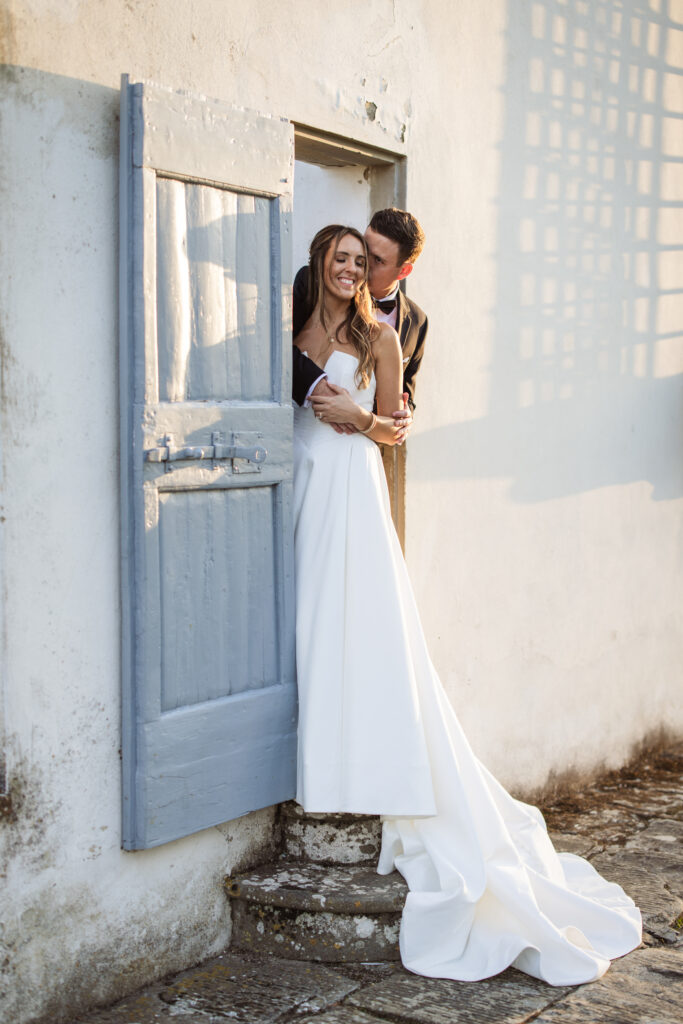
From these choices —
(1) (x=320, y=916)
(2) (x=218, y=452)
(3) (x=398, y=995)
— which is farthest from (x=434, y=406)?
(3) (x=398, y=995)

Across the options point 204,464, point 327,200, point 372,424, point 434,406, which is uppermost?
point 327,200

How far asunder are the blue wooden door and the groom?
159 mm

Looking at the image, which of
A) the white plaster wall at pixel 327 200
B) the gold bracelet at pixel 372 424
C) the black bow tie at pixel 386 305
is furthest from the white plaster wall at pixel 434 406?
the gold bracelet at pixel 372 424

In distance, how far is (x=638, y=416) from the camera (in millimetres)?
5770

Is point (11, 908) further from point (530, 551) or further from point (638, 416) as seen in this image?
point (638, 416)

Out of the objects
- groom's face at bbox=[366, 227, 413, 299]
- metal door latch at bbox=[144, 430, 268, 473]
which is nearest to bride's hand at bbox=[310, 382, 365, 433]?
metal door latch at bbox=[144, 430, 268, 473]

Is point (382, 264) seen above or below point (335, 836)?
above

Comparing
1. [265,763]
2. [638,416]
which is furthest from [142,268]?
[638,416]

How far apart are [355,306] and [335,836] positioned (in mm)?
1787

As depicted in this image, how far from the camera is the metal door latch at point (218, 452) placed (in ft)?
10.4

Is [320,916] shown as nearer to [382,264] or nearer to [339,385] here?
[339,385]

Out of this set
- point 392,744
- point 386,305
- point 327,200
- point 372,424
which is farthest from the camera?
point 327,200

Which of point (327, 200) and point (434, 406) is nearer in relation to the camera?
point (327, 200)

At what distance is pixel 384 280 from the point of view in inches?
155
